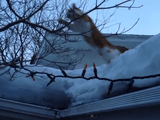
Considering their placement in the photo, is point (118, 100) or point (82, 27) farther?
point (82, 27)

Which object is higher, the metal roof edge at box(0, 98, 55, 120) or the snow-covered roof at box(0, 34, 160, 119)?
the snow-covered roof at box(0, 34, 160, 119)

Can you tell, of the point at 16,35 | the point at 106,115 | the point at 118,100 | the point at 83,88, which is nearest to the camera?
the point at 118,100

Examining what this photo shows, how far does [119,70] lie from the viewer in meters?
3.06

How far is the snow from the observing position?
97.2 inches

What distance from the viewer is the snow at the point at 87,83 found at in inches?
97.2

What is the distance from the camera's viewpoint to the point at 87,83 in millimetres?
3998

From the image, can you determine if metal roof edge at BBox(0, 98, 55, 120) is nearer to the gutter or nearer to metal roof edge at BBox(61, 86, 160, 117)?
the gutter

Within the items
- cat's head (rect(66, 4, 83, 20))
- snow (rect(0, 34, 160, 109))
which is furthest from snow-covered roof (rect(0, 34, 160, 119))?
cat's head (rect(66, 4, 83, 20))

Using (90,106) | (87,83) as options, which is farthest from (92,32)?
(90,106)

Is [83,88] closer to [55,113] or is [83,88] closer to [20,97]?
[55,113]

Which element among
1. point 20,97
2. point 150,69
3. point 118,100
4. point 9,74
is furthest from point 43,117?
point 150,69

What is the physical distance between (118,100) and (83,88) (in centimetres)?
151

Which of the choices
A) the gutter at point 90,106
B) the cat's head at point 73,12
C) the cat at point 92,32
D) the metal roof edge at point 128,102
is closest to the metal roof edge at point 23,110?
the gutter at point 90,106

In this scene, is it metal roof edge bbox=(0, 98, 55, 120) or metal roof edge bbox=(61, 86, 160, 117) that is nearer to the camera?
metal roof edge bbox=(61, 86, 160, 117)
